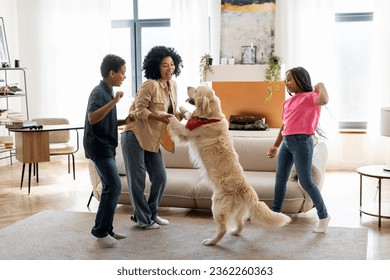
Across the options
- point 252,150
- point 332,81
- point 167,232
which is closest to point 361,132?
point 332,81

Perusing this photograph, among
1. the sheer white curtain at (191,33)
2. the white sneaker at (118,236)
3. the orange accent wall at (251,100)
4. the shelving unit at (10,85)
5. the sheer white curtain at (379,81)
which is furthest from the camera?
the sheer white curtain at (191,33)

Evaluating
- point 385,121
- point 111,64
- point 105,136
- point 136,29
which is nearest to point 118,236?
point 105,136

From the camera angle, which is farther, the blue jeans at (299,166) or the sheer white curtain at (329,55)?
the sheer white curtain at (329,55)

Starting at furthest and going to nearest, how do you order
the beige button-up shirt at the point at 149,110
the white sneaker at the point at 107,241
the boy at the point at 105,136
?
the beige button-up shirt at the point at 149,110 < the white sneaker at the point at 107,241 < the boy at the point at 105,136

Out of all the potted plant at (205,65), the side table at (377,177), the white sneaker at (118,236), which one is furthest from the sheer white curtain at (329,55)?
the white sneaker at (118,236)

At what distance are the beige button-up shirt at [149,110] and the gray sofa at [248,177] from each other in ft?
2.44

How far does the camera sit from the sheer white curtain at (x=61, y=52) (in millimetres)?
8047

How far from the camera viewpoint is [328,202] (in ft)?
17.6

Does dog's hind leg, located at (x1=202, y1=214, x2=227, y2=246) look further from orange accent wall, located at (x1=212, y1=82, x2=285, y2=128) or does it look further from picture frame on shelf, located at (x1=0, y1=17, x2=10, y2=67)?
picture frame on shelf, located at (x1=0, y1=17, x2=10, y2=67)

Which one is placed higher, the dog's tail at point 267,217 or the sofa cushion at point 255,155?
the sofa cushion at point 255,155

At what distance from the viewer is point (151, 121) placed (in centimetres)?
405

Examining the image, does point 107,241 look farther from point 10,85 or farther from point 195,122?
point 10,85

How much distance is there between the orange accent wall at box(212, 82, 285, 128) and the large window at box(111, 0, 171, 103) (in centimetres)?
135

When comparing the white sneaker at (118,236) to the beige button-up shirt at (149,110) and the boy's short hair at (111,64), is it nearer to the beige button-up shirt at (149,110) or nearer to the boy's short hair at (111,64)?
the beige button-up shirt at (149,110)
